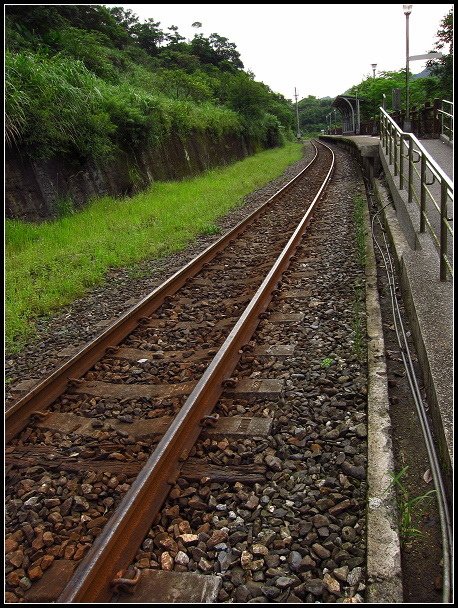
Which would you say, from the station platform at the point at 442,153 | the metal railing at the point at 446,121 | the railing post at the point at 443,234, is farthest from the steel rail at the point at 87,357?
the metal railing at the point at 446,121

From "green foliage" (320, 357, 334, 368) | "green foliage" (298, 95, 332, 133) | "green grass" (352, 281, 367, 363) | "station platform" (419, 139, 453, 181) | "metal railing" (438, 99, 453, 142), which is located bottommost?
"green foliage" (320, 357, 334, 368)

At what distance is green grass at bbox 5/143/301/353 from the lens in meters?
6.77

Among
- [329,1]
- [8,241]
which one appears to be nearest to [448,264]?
[329,1]

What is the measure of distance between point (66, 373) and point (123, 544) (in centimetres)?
214

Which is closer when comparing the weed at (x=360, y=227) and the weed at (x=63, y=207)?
the weed at (x=360, y=227)

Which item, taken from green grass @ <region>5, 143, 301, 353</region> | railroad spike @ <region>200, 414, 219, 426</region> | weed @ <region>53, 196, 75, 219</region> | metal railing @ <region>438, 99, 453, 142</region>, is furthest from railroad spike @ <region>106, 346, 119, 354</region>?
metal railing @ <region>438, 99, 453, 142</region>

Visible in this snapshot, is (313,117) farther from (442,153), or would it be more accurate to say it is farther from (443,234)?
(443,234)

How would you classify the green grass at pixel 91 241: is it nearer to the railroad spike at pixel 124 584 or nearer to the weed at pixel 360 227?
the weed at pixel 360 227

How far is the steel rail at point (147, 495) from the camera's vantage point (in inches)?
91.3

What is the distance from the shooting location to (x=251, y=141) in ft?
114

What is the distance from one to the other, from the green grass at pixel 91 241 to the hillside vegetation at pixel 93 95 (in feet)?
5.47

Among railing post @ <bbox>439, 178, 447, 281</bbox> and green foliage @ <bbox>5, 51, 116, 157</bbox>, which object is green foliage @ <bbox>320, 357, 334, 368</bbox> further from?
green foliage @ <bbox>5, 51, 116, 157</bbox>

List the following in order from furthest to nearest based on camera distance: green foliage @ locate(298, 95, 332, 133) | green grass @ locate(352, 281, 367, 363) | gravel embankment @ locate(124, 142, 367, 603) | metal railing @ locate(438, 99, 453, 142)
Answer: green foliage @ locate(298, 95, 332, 133), metal railing @ locate(438, 99, 453, 142), green grass @ locate(352, 281, 367, 363), gravel embankment @ locate(124, 142, 367, 603)

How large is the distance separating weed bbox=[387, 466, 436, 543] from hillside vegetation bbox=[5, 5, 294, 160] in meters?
9.56
